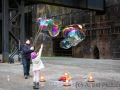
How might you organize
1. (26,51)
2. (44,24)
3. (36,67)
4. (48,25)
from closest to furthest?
(36,67), (26,51), (44,24), (48,25)

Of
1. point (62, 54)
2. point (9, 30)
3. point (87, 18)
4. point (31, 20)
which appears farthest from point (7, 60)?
point (31, 20)

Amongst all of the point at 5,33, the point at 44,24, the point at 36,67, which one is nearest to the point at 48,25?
the point at 44,24

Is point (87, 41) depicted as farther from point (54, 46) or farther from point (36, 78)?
point (36, 78)

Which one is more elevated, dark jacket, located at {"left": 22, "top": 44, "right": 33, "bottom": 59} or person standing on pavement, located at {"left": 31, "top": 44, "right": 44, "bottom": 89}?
dark jacket, located at {"left": 22, "top": 44, "right": 33, "bottom": 59}

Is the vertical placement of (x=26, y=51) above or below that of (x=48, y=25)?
below

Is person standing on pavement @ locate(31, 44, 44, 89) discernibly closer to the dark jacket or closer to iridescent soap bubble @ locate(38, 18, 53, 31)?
the dark jacket

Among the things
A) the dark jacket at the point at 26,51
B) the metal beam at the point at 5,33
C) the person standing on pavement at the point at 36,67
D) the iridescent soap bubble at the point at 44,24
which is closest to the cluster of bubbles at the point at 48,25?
the iridescent soap bubble at the point at 44,24

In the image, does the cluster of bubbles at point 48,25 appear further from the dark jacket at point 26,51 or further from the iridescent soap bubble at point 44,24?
the dark jacket at point 26,51

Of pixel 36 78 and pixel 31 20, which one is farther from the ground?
pixel 31 20

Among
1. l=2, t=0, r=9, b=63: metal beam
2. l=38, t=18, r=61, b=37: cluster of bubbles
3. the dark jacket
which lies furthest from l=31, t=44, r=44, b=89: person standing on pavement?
l=2, t=0, r=9, b=63: metal beam

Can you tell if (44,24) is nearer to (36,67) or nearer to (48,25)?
(48,25)

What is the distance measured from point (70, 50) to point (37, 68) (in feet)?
110

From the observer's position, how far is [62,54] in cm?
4588

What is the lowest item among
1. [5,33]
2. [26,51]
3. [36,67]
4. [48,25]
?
[36,67]
